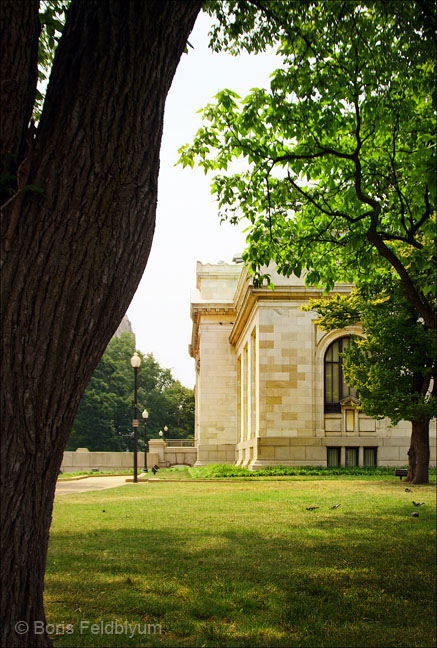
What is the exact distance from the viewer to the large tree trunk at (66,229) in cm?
337

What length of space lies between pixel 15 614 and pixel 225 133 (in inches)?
376

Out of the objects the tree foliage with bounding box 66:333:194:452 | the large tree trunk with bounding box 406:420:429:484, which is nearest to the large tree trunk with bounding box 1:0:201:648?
the large tree trunk with bounding box 406:420:429:484

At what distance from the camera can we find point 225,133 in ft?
37.9

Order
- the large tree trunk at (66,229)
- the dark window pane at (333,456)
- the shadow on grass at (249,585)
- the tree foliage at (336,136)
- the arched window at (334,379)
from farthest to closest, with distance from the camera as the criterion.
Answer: the arched window at (334,379) < the dark window pane at (333,456) < the tree foliage at (336,136) < the shadow on grass at (249,585) < the large tree trunk at (66,229)

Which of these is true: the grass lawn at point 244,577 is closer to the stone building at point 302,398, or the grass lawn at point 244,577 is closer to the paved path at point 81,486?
the paved path at point 81,486

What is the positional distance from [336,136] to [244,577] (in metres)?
7.77

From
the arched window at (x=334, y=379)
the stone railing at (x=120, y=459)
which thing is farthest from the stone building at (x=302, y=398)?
the stone railing at (x=120, y=459)

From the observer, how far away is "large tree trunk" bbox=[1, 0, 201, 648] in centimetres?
337

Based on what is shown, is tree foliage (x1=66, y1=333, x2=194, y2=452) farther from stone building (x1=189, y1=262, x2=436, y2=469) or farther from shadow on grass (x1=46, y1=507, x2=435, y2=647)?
shadow on grass (x1=46, y1=507, x2=435, y2=647)

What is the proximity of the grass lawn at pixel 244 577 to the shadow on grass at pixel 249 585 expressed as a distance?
14 mm

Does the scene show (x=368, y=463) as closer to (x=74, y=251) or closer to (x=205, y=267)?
(x=205, y=267)

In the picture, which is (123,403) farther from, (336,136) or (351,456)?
(336,136)

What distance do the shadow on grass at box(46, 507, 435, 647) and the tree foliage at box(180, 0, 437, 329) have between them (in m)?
4.05

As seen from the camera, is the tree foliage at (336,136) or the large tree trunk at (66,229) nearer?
the large tree trunk at (66,229)
